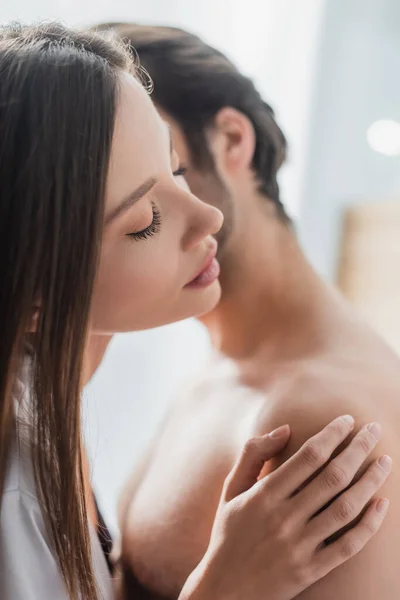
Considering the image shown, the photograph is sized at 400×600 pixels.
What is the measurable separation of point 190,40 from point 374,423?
56cm

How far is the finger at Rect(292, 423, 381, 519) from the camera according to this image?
659 millimetres

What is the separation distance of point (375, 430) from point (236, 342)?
34cm

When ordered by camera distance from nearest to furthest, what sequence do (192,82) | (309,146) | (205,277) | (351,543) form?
(351,543) → (205,277) → (192,82) → (309,146)

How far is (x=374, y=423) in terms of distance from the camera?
69cm

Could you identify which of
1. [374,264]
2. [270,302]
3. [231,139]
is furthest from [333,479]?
[374,264]

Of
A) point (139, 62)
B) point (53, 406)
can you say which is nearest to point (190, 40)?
point (139, 62)

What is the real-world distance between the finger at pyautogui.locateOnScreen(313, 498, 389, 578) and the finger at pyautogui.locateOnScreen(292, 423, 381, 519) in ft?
0.10

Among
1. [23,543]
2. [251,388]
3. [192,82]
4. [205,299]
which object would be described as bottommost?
[23,543]

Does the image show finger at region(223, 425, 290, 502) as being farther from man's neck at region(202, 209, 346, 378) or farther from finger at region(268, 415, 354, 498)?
man's neck at region(202, 209, 346, 378)

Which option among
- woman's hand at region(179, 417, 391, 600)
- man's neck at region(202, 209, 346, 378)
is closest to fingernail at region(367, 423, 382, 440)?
woman's hand at region(179, 417, 391, 600)

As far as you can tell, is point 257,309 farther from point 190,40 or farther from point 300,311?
point 190,40

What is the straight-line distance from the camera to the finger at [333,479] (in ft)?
2.16

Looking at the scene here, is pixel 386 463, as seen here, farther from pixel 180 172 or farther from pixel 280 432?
pixel 180 172

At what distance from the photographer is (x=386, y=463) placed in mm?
678
